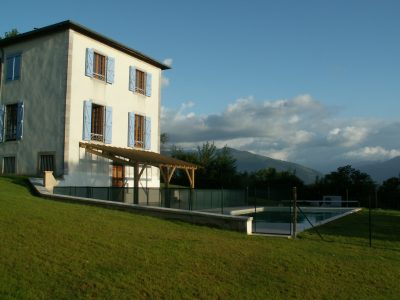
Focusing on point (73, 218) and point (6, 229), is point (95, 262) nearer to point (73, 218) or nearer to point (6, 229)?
point (6, 229)

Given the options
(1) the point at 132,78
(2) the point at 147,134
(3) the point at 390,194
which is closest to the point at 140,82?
(1) the point at 132,78

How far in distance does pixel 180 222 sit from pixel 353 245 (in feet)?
17.0

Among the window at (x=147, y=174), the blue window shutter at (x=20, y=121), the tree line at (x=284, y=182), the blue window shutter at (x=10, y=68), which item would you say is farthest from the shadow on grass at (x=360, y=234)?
the blue window shutter at (x=10, y=68)

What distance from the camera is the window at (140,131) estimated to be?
26312 mm

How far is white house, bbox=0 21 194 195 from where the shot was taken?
22531 millimetres

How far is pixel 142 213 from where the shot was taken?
50.6 ft

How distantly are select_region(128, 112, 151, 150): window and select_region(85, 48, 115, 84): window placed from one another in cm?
269

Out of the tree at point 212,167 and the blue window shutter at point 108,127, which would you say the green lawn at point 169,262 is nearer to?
the blue window shutter at point 108,127

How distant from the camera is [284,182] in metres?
40.9

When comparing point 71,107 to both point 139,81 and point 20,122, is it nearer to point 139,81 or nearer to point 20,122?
point 20,122

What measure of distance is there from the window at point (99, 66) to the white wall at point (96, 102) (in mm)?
229

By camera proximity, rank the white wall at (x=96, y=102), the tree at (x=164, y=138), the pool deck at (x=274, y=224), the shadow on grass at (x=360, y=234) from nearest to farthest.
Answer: the shadow on grass at (x=360, y=234) < the pool deck at (x=274, y=224) < the white wall at (x=96, y=102) < the tree at (x=164, y=138)

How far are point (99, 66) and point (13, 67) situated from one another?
15.8 feet

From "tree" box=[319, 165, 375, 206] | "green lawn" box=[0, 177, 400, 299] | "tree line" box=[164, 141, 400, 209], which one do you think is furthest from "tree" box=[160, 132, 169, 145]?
"green lawn" box=[0, 177, 400, 299]
